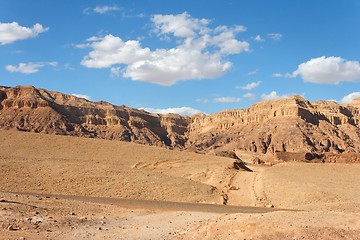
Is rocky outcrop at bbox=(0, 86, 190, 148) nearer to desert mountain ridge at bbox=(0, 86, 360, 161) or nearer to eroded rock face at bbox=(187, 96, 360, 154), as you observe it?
desert mountain ridge at bbox=(0, 86, 360, 161)

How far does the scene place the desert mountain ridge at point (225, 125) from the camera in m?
137

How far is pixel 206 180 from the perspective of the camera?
3803 cm

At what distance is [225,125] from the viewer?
18700 centimetres

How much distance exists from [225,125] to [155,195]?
156369 mm

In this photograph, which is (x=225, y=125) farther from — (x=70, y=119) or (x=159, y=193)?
(x=159, y=193)

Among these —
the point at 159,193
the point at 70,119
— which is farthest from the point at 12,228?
the point at 70,119

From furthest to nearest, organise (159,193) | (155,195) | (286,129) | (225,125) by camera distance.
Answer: (225,125)
(286,129)
(159,193)
(155,195)

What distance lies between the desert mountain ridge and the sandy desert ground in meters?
Result: 73.4

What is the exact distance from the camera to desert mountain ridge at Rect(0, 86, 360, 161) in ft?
449

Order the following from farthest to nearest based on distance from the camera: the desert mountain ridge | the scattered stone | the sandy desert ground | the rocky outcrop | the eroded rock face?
the eroded rock face → the desert mountain ridge → the rocky outcrop → the sandy desert ground → the scattered stone

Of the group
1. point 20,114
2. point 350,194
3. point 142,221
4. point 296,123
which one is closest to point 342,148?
point 296,123

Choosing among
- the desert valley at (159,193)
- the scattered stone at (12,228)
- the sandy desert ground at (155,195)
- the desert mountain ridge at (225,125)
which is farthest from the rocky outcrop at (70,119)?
the scattered stone at (12,228)

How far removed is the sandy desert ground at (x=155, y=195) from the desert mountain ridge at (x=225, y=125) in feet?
241

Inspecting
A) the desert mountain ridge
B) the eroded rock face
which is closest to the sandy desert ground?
the desert mountain ridge
